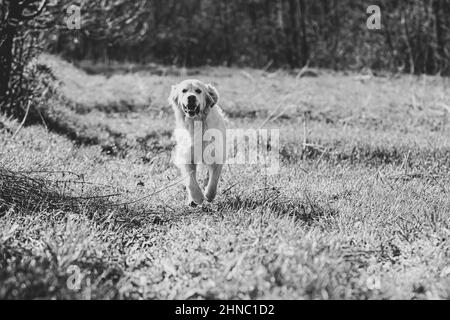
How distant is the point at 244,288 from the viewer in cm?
311

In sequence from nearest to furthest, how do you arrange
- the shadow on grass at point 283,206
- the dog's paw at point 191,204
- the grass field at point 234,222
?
1. the grass field at point 234,222
2. the shadow on grass at point 283,206
3. the dog's paw at point 191,204

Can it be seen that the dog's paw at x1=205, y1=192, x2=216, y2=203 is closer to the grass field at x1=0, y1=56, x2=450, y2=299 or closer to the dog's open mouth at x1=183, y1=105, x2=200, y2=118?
the grass field at x1=0, y1=56, x2=450, y2=299

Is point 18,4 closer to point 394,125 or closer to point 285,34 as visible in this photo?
point 394,125

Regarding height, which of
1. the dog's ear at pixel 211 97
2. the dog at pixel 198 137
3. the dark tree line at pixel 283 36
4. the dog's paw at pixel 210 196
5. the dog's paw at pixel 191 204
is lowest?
the dog's paw at pixel 191 204

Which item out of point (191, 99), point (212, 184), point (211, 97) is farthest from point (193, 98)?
point (212, 184)

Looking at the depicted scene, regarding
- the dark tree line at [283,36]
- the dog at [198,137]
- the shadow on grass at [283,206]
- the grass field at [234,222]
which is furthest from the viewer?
the dark tree line at [283,36]

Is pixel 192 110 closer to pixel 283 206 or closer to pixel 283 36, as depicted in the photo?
pixel 283 206

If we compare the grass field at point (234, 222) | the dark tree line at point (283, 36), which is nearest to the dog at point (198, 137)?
the grass field at point (234, 222)

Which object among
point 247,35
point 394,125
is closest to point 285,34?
point 247,35

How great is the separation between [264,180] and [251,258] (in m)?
2.38

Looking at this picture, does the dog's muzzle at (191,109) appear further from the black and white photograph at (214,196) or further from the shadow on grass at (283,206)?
the shadow on grass at (283,206)

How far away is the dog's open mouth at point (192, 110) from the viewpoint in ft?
17.2

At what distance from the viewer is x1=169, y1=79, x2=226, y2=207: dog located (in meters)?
5.28

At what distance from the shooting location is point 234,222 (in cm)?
431
